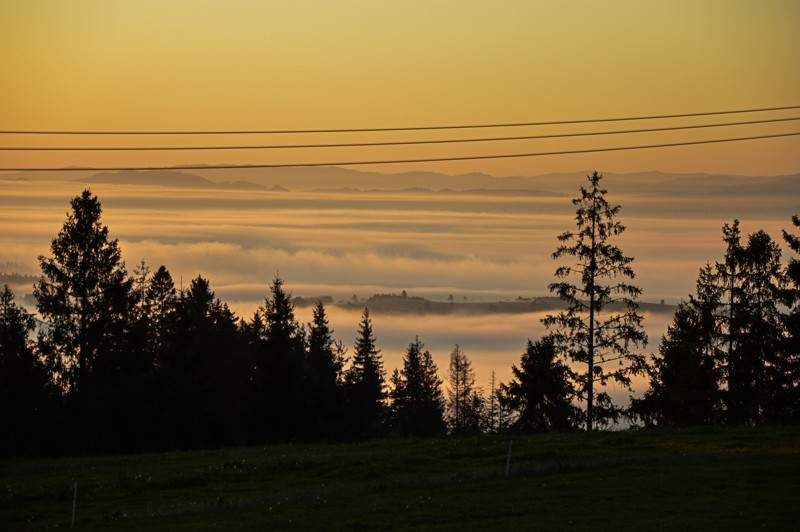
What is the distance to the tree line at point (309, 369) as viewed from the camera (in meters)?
63.0

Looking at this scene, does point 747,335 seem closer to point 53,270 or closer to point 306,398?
point 306,398

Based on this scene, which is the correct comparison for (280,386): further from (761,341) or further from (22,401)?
(761,341)

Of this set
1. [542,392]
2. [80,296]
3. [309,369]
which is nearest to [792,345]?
[542,392]

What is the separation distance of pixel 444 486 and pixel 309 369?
121ft

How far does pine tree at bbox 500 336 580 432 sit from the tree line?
5.3 inches

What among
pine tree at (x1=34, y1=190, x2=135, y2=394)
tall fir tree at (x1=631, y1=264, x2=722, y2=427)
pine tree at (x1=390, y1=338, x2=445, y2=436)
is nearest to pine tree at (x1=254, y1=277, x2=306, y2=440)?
pine tree at (x1=34, y1=190, x2=135, y2=394)

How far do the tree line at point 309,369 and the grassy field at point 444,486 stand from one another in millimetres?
12870

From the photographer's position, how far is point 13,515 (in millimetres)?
36000

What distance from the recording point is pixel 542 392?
71.0 meters

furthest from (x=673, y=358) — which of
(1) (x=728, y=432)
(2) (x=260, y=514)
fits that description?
(2) (x=260, y=514)

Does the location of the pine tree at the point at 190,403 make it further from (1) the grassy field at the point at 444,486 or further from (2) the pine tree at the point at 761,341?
(2) the pine tree at the point at 761,341

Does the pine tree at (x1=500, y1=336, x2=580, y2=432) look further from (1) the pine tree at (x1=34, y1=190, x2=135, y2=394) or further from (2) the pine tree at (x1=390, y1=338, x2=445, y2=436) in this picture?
(2) the pine tree at (x1=390, y1=338, x2=445, y2=436)

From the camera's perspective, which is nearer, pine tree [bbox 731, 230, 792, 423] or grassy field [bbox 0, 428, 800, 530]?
grassy field [bbox 0, 428, 800, 530]

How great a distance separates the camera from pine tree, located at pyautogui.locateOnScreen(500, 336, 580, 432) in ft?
212
